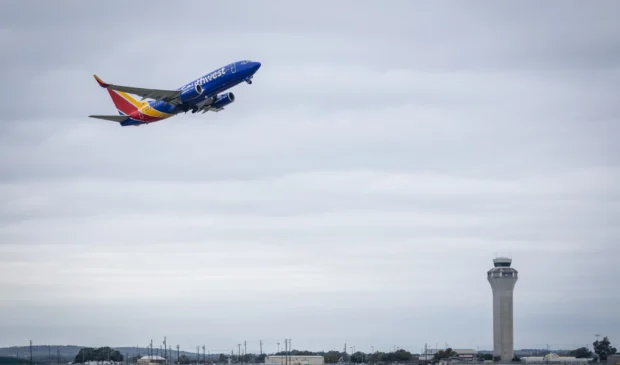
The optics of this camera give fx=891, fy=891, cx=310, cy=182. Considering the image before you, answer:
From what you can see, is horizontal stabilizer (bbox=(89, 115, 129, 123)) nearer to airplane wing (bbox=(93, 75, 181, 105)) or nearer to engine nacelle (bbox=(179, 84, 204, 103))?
airplane wing (bbox=(93, 75, 181, 105))

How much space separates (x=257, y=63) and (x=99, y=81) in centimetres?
2580

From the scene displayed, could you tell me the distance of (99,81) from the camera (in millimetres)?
136875

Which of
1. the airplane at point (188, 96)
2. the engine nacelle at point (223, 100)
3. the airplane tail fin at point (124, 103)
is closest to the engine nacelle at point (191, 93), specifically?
the airplane at point (188, 96)

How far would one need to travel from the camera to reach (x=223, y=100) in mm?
139625

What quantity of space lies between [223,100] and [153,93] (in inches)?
434

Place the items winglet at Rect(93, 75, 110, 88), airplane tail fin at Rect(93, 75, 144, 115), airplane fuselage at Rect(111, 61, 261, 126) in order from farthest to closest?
airplane tail fin at Rect(93, 75, 144, 115), winglet at Rect(93, 75, 110, 88), airplane fuselage at Rect(111, 61, 261, 126)

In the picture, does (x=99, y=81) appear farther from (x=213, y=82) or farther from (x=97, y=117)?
(x=213, y=82)

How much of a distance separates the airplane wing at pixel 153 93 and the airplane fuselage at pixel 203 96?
0.82 metres

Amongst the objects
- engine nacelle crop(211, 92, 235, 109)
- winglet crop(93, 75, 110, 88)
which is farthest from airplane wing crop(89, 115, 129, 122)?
engine nacelle crop(211, 92, 235, 109)

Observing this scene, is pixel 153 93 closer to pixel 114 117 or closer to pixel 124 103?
pixel 114 117

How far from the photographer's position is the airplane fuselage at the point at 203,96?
425 feet

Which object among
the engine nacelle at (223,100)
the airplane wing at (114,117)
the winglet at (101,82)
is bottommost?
the airplane wing at (114,117)

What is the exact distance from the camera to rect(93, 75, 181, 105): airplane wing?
438 feet

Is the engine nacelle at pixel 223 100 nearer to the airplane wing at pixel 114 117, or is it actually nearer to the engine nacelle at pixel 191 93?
the engine nacelle at pixel 191 93
